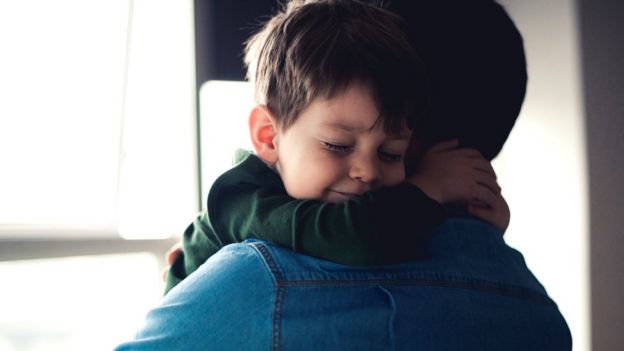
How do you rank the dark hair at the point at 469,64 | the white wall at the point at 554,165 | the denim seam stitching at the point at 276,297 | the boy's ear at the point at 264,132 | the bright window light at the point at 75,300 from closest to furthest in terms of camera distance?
the denim seam stitching at the point at 276,297, the dark hair at the point at 469,64, the boy's ear at the point at 264,132, the bright window light at the point at 75,300, the white wall at the point at 554,165

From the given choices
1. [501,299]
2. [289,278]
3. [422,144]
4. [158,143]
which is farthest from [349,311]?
[158,143]

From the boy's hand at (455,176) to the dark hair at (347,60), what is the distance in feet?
0.26

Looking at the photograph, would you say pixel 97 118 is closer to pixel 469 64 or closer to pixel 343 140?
pixel 343 140

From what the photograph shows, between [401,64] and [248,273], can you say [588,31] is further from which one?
[248,273]

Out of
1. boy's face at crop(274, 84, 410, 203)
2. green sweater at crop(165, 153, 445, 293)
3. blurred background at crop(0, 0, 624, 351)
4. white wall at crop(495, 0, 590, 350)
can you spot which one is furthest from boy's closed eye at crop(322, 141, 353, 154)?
white wall at crop(495, 0, 590, 350)

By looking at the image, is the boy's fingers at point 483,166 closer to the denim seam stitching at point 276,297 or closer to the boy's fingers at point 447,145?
the boy's fingers at point 447,145

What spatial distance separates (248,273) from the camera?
66 cm

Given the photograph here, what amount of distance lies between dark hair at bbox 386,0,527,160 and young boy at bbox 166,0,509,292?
0.10 feet

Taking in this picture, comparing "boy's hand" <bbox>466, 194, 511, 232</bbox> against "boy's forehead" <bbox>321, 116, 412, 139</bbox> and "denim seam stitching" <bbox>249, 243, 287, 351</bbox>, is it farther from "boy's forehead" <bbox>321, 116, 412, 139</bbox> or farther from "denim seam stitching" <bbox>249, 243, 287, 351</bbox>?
"denim seam stitching" <bbox>249, 243, 287, 351</bbox>

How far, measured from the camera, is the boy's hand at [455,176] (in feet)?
2.77

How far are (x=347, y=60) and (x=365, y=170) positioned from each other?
7.4 inches

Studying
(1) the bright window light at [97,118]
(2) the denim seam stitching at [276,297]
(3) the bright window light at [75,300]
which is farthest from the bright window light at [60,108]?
(2) the denim seam stitching at [276,297]

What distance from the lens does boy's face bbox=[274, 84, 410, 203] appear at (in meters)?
0.87

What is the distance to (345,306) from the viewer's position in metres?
0.66
